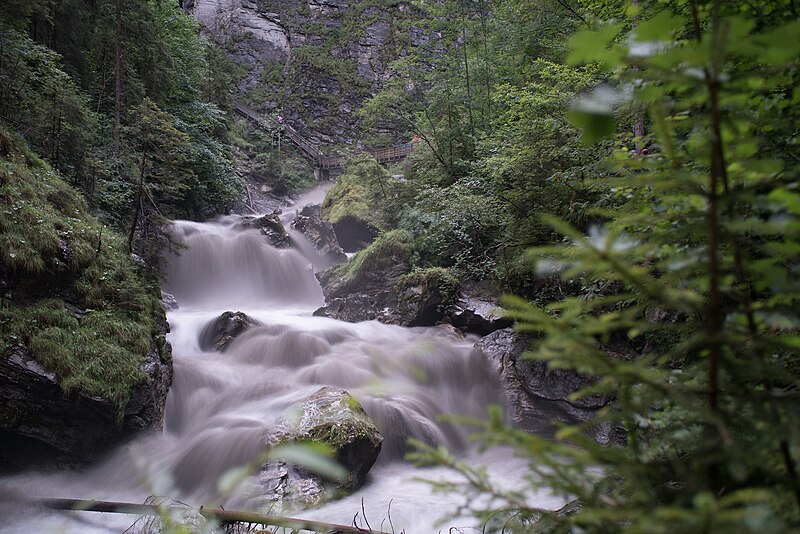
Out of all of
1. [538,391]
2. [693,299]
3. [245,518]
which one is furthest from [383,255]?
[693,299]

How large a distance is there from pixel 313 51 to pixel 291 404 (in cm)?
3773

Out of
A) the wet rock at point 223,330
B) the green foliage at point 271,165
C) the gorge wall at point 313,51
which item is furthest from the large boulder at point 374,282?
the gorge wall at point 313,51

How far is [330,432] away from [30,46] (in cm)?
997

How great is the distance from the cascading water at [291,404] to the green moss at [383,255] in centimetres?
151

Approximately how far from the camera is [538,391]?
7.55 m

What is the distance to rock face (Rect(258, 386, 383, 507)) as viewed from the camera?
15.9 feet

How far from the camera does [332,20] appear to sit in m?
39.6

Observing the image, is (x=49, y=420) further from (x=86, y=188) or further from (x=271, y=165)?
(x=271, y=165)

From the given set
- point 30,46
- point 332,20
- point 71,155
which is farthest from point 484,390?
point 332,20

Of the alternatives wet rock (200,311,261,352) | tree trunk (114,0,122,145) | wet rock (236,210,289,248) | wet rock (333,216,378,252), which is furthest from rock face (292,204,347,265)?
tree trunk (114,0,122,145)

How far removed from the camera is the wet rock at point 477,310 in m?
9.09

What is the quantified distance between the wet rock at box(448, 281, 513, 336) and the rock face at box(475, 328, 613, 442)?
0.77 metres

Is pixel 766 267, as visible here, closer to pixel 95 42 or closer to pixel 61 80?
pixel 61 80

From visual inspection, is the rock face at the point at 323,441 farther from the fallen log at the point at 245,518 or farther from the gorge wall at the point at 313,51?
the gorge wall at the point at 313,51
